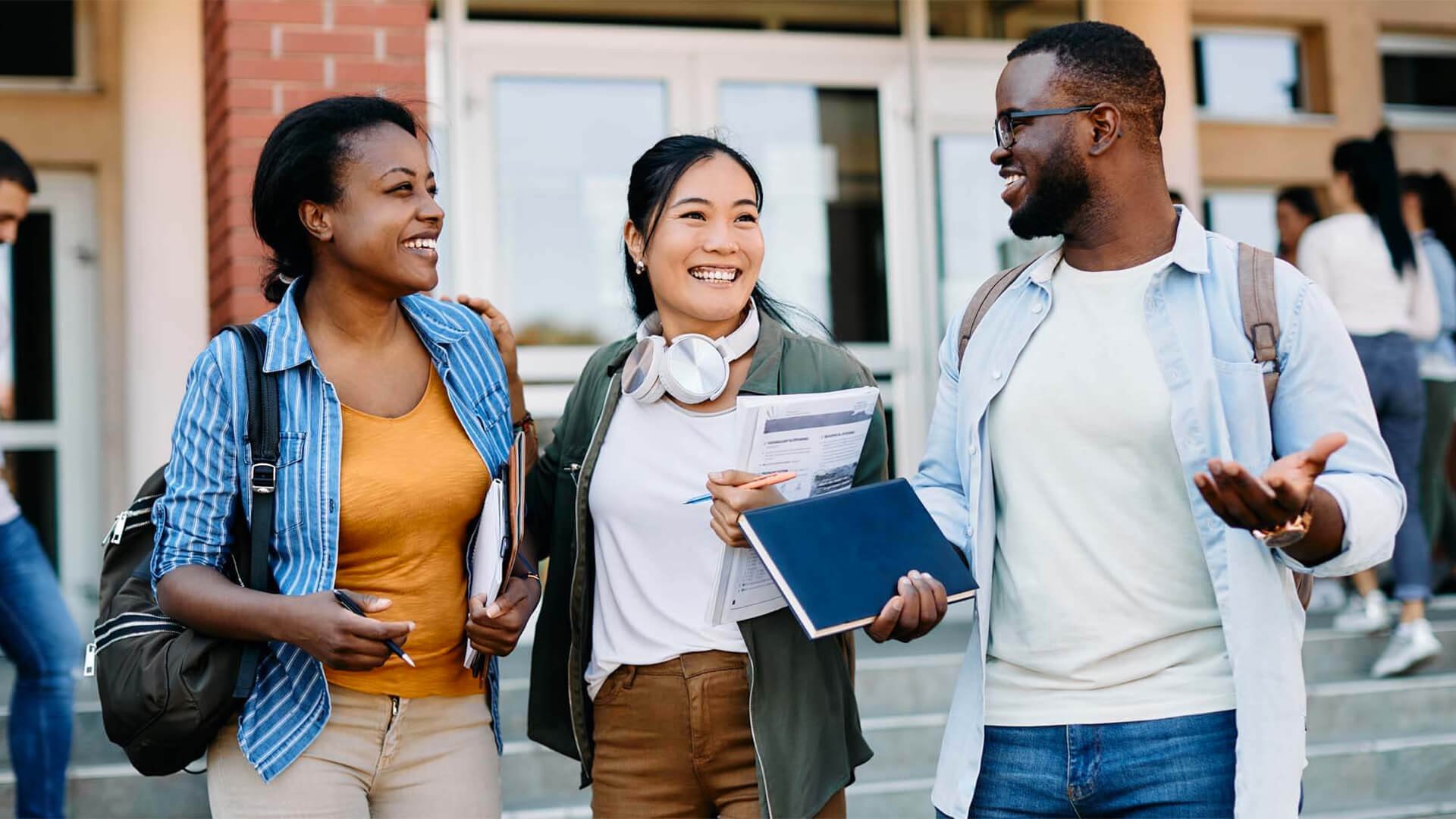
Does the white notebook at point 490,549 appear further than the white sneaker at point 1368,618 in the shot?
No

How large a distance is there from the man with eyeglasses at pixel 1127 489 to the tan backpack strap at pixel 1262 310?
0.04 ft

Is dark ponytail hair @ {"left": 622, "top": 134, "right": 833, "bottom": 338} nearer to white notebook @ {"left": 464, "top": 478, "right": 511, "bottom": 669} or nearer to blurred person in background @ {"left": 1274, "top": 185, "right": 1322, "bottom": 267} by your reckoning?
white notebook @ {"left": 464, "top": 478, "right": 511, "bottom": 669}

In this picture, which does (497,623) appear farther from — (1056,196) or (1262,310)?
(1262,310)

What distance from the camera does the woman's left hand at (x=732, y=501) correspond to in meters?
2.48

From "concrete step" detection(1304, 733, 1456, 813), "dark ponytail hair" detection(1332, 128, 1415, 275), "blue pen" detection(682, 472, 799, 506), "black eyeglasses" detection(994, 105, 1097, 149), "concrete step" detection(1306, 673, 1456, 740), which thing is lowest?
"concrete step" detection(1304, 733, 1456, 813)

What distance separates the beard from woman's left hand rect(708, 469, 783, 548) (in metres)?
0.63

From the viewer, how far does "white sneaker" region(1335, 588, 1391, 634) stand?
630 centimetres

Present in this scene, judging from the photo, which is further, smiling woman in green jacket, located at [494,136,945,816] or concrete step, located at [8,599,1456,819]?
concrete step, located at [8,599,1456,819]

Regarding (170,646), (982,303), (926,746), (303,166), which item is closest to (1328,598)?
(926,746)

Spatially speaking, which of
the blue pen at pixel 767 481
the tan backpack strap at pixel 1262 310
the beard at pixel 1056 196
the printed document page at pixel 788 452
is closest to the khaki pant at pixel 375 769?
the printed document page at pixel 788 452

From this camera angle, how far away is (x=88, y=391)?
7637 mm

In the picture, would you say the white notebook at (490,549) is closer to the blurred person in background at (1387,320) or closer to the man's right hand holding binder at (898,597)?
the man's right hand holding binder at (898,597)

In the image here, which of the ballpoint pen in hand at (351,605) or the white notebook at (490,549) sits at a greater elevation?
the white notebook at (490,549)

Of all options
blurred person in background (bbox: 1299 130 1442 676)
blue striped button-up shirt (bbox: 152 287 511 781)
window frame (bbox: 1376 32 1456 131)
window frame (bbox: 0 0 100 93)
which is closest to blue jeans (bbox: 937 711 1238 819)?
blue striped button-up shirt (bbox: 152 287 511 781)
